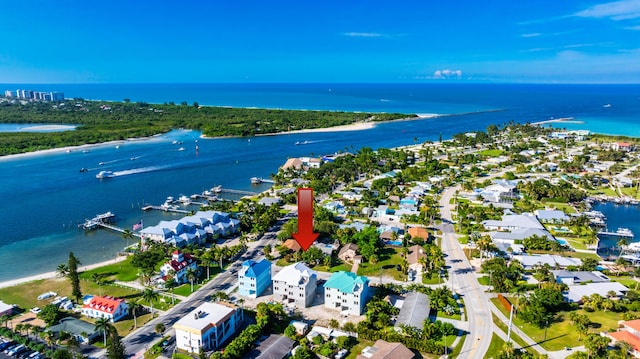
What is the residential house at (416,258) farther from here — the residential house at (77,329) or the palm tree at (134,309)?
the residential house at (77,329)

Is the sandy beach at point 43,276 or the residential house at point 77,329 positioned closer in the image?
the residential house at point 77,329

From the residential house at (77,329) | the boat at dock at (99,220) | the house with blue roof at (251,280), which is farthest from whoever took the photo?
the boat at dock at (99,220)

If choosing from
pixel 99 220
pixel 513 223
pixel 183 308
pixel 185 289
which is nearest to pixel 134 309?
pixel 183 308

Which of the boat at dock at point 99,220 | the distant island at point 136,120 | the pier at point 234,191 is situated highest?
the distant island at point 136,120

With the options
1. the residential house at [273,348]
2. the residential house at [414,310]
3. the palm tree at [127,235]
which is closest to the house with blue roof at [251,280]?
the residential house at [273,348]

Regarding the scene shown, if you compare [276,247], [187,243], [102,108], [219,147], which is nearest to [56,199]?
[187,243]

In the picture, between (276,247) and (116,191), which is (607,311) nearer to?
(276,247)
